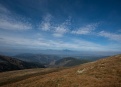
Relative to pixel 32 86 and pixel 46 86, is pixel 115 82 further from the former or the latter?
pixel 32 86

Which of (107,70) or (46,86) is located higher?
(107,70)

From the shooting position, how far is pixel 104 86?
24141 mm

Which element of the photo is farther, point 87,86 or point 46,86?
point 46,86

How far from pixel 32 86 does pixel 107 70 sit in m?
19.8

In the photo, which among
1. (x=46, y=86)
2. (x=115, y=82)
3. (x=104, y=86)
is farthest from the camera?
(x=46, y=86)

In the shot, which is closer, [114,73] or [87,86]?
[87,86]

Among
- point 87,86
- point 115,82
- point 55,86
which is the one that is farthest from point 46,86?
point 115,82

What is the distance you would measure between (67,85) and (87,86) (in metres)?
4.54

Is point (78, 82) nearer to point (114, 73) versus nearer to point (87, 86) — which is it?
point (87, 86)

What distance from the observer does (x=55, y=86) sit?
28766 mm

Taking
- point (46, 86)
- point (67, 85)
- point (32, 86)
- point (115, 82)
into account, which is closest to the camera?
point (115, 82)

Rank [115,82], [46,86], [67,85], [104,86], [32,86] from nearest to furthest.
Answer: [104,86] → [115,82] → [67,85] → [46,86] → [32,86]

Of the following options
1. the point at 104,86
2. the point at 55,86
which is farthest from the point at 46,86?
the point at 104,86

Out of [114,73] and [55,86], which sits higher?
[114,73]
